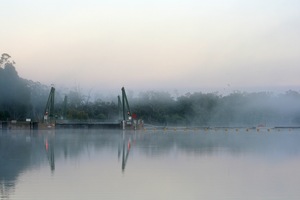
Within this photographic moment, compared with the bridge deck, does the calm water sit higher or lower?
lower

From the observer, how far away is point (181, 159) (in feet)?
67.1

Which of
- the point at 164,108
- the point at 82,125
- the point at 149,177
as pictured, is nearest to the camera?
the point at 149,177

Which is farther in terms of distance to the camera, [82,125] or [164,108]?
[164,108]

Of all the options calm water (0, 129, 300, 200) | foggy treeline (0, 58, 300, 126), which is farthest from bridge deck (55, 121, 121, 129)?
calm water (0, 129, 300, 200)

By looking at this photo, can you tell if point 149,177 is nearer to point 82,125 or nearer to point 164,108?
point 82,125

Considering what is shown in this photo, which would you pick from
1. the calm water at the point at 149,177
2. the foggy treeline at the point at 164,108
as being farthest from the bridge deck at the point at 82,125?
the calm water at the point at 149,177

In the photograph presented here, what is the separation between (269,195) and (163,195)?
233 cm

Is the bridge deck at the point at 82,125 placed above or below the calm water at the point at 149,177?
above

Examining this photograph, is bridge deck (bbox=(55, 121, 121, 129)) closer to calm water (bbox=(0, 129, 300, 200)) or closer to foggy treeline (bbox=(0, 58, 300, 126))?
foggy treeline (bbox=(0, 58, 300, 126))

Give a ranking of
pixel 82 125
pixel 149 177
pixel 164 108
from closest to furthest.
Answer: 1. pixel 149 177
2. pixel 82 125
3. pixel 164 108

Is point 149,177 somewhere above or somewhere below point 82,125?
below

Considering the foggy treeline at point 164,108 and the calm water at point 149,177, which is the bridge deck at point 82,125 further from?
the calm water at point 149,177

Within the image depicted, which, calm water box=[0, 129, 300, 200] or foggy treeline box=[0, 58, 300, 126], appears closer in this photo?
calm water box=[0, 129, 300, 200]

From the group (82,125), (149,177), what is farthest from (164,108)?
(149,177)
